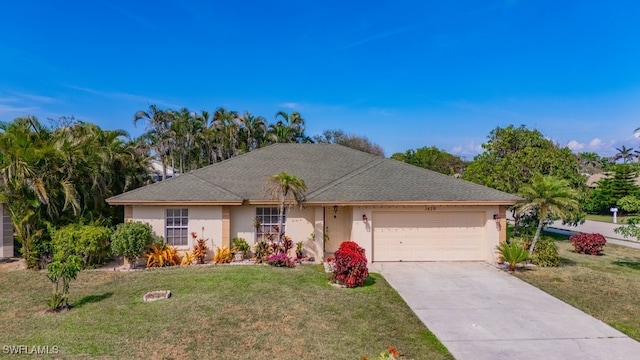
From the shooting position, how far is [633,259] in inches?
629

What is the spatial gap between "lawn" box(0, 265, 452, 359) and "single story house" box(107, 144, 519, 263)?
2694mm

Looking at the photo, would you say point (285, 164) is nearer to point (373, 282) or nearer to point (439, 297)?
point (373, 282)

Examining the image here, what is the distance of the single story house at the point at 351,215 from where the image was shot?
14.2 meters

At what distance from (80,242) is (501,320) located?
13818 mm

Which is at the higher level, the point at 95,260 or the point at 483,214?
the point at 483,214

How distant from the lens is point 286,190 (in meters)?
13.8

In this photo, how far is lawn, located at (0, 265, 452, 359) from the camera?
23.0ft

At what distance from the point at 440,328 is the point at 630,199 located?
9.97 metres

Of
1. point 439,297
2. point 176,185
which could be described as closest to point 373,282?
point 439,297

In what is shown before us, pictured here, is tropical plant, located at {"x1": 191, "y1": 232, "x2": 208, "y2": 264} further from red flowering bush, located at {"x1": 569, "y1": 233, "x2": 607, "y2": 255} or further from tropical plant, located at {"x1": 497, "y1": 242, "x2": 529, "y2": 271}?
red flowering bush, located at {"x1": 569, "y1": 233, "x2": 607, "y2": 255}

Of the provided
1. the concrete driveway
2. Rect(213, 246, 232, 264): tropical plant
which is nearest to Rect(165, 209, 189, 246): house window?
Rect(213, 246, 232, 264): tropical plant

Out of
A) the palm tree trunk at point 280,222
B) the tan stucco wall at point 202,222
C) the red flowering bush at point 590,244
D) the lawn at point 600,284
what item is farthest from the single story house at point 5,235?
the red flowering bush at point 590,244

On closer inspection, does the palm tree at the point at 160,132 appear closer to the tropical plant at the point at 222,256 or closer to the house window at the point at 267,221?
the house window at the point at 267,221

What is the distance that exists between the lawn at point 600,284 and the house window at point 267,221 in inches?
362
